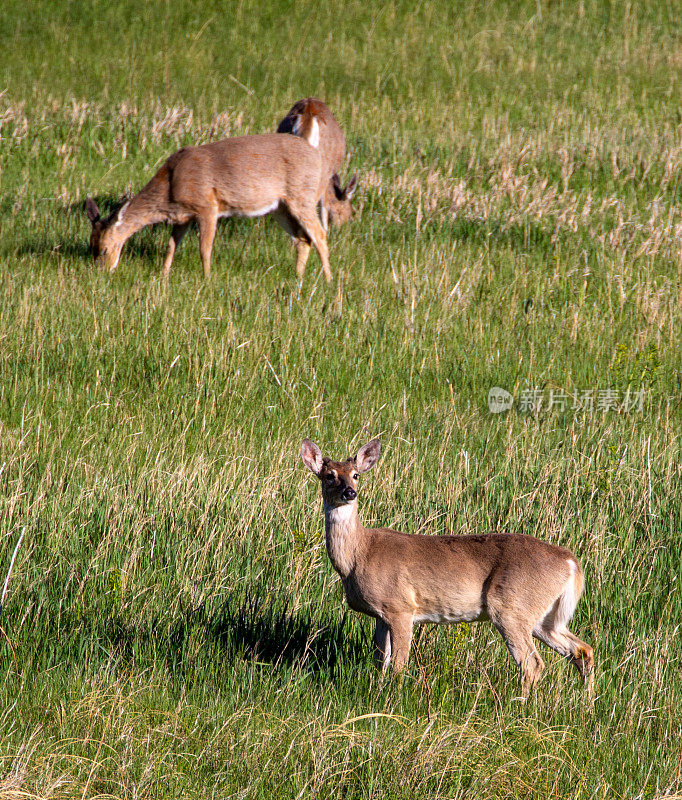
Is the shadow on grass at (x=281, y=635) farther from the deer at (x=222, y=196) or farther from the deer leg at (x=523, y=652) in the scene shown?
the deer at (x=222, y=196)

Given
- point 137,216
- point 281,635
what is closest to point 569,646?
point 281,635

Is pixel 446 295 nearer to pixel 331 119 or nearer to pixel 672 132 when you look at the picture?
pixel 331 119

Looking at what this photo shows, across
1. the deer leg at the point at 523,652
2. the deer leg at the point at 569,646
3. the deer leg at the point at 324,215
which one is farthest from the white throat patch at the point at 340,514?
the deer leg at the point at 324,215

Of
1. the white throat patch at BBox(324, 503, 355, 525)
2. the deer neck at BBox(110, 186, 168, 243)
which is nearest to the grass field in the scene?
the deer neck at BBox(110, 186, 168, 243)

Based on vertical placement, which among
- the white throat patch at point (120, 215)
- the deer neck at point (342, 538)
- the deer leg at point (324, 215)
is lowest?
the deer neck at point (342, 538)

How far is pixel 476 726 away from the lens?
13.6 ft

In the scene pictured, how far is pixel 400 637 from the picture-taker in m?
4.31

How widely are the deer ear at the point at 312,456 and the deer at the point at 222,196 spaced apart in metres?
6.57

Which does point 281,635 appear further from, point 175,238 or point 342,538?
point 175,238

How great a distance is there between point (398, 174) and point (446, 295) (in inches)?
170

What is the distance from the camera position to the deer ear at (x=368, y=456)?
14.9 ft

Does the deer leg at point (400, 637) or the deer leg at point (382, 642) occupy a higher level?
the deer leg at point (400, 637)

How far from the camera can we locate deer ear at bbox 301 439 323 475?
14.6 feet

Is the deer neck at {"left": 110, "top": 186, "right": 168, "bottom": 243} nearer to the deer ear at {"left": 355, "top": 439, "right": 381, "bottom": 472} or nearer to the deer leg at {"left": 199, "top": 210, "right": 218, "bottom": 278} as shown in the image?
the deer leg at {"left": 199, "top": 210, "right": 218, "bottom": 278}
